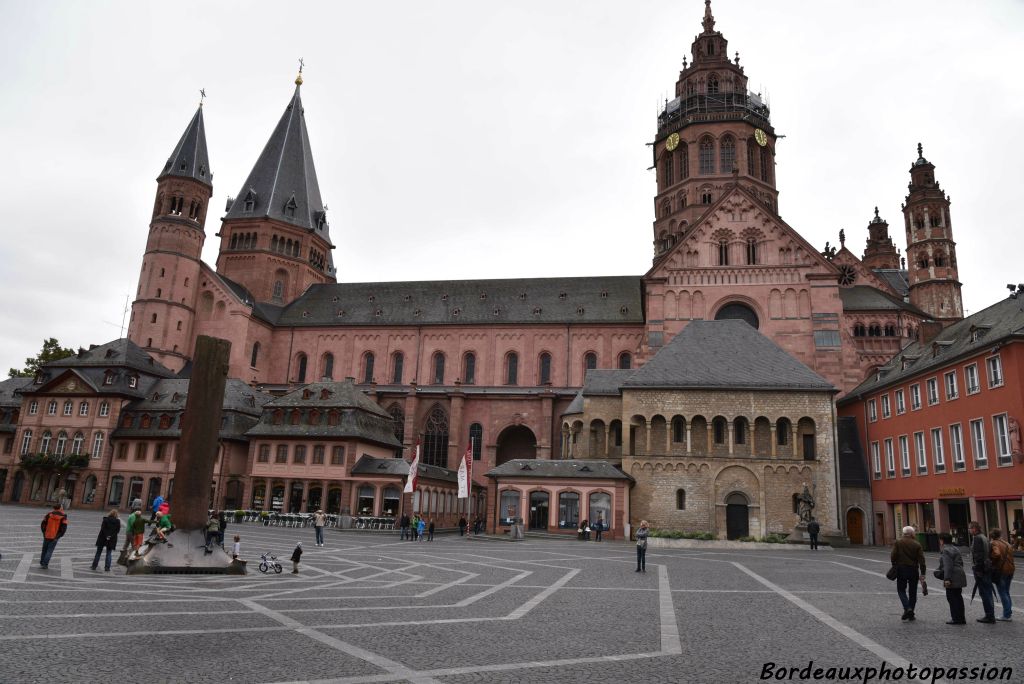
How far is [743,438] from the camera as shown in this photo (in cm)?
4216

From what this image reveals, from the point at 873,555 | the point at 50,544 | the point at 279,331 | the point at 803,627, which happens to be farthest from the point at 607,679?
the point at 279,331

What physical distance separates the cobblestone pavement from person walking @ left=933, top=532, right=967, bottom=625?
324 mm

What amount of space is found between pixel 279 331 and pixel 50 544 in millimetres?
51054

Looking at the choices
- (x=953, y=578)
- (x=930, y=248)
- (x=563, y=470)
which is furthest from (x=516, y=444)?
(x=953, y=578)

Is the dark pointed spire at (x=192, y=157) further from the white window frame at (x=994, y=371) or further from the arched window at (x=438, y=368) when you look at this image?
the white window frame at (x=994, y=371)

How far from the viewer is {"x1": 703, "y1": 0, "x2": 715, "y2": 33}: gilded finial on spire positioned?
7619cm

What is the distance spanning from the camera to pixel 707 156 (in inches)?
2630

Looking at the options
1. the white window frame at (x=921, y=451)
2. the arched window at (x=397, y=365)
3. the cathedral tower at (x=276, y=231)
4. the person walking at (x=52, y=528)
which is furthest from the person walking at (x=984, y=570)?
the cathedral tower at (x=276, y=231)

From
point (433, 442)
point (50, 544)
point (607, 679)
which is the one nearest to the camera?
point (607, 679)

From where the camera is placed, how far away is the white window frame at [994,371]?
31547 millimetres

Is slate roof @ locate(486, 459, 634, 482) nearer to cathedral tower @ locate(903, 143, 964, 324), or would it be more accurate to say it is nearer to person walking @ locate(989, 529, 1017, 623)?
person walking @ locate(989, 529, 1017, 623)

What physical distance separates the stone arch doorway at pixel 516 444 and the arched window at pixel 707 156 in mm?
28930

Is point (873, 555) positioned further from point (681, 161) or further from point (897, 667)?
point (681, 161)

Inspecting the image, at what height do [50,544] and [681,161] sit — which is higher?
[681,161]
